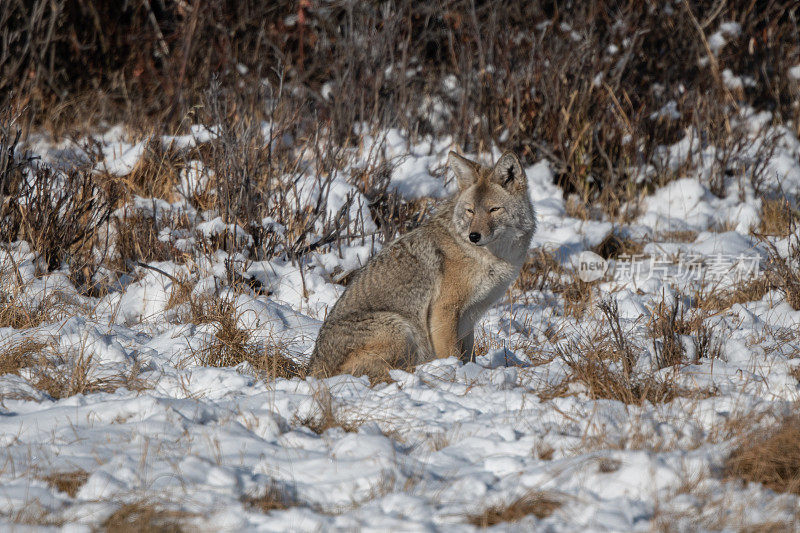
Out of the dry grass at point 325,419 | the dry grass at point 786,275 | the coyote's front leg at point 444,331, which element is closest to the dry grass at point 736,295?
the dry grass at point 786,275

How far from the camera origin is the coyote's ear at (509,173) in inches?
222

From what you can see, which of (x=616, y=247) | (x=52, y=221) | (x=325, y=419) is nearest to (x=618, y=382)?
(x=325, y=419)

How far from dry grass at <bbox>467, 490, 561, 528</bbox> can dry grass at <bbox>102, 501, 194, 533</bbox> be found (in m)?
1.11

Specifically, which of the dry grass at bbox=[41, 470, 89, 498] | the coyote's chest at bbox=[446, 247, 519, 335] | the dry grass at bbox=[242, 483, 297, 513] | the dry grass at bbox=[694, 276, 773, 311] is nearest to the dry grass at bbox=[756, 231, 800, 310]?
the dry grass at bbox=[694, 276, 773, 311]

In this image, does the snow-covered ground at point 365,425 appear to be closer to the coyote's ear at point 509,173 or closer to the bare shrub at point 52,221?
the bare shrub at point 52,221

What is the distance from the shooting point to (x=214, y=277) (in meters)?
6.76

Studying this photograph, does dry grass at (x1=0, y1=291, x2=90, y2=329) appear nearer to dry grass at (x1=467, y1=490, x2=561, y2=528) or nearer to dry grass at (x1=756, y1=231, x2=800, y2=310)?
dry grass at (x1=467, y1=490, x2=561, y2=528)

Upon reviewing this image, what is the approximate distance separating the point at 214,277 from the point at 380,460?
3.66m

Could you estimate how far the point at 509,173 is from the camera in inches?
226

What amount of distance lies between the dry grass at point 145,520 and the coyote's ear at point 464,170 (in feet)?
11.4

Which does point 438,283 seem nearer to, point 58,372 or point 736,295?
point 58,372

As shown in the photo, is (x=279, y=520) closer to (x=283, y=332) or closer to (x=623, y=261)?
(x=283, y=332)

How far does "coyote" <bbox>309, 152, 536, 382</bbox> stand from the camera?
5.23 meters

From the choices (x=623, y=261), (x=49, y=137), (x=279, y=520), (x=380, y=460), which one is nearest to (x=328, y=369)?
(x=380, y=460)
